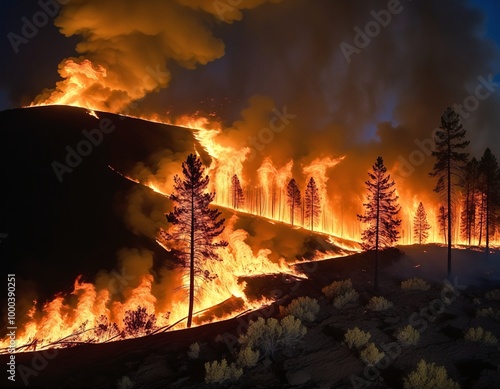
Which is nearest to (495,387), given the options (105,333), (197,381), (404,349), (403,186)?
(404,349)

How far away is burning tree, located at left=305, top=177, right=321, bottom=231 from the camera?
65.6 m

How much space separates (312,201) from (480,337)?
51.2 meters

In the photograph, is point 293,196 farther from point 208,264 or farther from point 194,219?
point 194,219

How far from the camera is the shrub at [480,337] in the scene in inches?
570

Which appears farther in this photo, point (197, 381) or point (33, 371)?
point (33, 371)

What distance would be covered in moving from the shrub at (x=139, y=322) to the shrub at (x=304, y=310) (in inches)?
396

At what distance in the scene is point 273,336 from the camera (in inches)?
616

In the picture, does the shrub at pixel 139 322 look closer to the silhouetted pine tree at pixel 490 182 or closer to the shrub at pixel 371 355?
the shrub at pixel 371 355

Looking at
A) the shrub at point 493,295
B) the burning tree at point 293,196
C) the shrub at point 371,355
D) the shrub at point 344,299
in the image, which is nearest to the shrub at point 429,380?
the shrub at point 371,355

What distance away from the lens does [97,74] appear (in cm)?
6706

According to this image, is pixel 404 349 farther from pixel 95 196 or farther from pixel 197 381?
pixel 95 196

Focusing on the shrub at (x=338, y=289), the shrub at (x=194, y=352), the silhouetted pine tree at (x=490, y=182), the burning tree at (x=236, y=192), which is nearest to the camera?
the shrub at (x=194, y=352)

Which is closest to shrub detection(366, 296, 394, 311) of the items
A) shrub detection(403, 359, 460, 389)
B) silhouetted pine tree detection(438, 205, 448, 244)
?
shrub detection(403, 359, 460, 389)

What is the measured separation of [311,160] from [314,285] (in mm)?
47227
